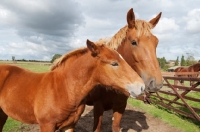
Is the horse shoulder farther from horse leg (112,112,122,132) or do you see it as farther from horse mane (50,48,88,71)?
horse leg (112,112,122,132)

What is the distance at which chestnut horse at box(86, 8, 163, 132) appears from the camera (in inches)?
107

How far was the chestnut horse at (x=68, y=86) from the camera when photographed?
2543 mm

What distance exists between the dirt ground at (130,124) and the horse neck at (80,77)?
97.7 inches

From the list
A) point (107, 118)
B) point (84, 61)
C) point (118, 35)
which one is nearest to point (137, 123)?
point (107, 118)

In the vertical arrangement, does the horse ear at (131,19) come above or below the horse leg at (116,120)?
above

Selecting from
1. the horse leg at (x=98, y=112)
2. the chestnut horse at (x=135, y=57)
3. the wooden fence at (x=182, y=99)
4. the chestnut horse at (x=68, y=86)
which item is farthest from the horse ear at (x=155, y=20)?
the wooden fence at (x=182, y=99)

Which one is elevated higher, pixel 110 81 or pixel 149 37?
pixel 149 37

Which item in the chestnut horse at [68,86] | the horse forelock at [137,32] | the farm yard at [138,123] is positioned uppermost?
the horse forelock at [137,32]

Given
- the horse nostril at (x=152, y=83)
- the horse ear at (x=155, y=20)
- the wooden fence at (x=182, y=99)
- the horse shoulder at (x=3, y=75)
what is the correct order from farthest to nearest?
the wooden fence at (x=182, y=99) < the horse shoulder at (x=3, y=75) < the horse ear at (x=155, y=20) < the horse nostril at (x=152, y=83)

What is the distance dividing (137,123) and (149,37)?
3601 mm

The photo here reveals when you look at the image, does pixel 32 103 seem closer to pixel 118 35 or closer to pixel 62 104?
pixel 62 104

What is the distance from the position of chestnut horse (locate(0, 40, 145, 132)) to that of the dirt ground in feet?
6.59

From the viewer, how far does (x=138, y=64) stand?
9.61 ft

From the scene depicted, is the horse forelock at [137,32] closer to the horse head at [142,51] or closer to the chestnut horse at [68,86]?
the horse head at [142,51]
